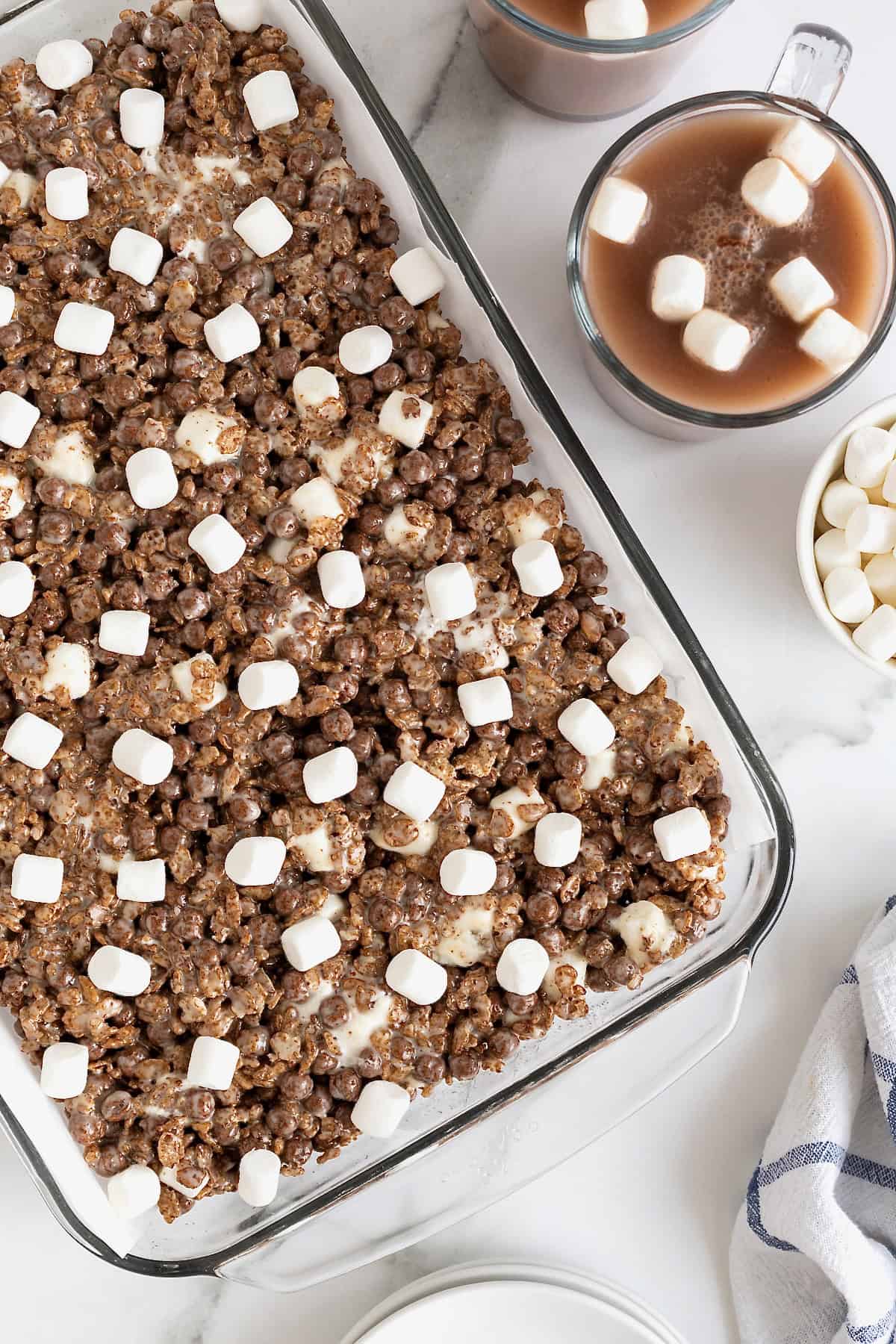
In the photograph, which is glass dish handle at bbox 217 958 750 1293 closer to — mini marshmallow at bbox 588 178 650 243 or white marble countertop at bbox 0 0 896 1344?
white marble countertop at bbox 0 0 896 1344

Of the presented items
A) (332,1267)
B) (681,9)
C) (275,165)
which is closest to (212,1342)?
(332,1267)

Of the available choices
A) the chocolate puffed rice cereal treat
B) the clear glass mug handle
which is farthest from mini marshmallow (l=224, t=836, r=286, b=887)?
the clear glass mug handle

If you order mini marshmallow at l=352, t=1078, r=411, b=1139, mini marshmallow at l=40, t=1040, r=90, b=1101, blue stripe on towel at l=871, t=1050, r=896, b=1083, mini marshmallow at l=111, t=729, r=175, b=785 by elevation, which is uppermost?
mini marshmallow at l=111, t=729, r=175, b=785

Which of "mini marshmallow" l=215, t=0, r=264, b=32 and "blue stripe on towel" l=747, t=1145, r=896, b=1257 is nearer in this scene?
Result: "mini marshmallow" l=215, t=0, r=264, b=32

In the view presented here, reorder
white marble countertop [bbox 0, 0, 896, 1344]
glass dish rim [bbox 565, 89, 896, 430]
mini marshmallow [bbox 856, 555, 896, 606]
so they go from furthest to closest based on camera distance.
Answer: white marble countertop [bbox 0, 0, 896, 1344] → mini marshmallow [bbox 856, 555, 896, 606] → glass dish rim [bbox 565, 89, 896, 430]

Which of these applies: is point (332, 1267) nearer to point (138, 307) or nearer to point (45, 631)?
point (45, 631)

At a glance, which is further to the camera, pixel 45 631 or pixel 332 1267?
pixel 332 1267
